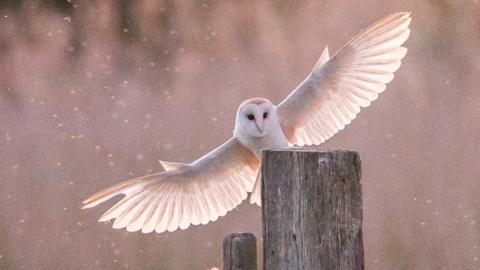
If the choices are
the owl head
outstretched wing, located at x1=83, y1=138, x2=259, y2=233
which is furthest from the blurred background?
the owl head

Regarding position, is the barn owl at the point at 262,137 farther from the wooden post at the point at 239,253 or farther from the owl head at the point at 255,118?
the wooden post at the point at 239,253

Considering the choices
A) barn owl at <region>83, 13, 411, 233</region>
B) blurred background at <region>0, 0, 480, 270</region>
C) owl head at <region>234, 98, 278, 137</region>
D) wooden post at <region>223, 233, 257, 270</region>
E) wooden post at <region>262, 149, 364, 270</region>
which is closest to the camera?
wooden post at <region>262, 149, 364, 270</region>

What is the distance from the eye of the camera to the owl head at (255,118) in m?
2.94

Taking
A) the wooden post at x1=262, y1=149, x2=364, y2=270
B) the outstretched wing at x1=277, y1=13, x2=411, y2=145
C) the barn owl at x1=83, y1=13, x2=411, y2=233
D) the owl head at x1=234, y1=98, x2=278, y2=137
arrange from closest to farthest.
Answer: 1. the wooden post at x1=262, y1=149, x2=364, y2=270
2. the owl head at x1=234, y1=98, x2=278, y2=137
3. the barn owl at x1=83, y1=13, x2=411, y2=233
4. the outstretched wing at x1=277, y1=13, x2=411, y2=145

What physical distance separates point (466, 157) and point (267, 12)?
1.27 metres

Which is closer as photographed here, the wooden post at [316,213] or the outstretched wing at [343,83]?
the wooden post at [316,213]

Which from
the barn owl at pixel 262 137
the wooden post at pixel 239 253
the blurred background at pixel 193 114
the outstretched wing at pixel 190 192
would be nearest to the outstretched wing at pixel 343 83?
the barn owl at pixel 262 137

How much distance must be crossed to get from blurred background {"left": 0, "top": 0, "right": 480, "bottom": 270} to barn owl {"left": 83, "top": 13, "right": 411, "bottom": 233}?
2507mm

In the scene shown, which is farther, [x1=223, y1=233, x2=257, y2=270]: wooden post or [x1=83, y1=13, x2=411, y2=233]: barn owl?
[x1=83, y1=13, x2=411, y2=233]: barn owl

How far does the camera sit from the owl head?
2.94 metres

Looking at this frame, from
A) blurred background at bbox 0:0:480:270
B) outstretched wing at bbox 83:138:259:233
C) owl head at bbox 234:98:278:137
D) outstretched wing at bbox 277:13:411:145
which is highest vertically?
blurred background at bbox 0:0:480:270

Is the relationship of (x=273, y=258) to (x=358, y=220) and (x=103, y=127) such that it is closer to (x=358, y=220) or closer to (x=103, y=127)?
(x=358, y=220)

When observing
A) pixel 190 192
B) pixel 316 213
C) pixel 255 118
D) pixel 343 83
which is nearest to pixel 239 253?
pixel 316 213

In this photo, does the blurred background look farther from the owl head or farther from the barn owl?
the owl head
